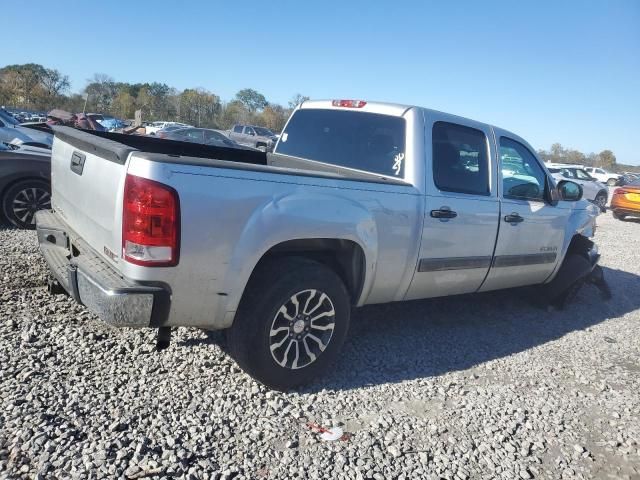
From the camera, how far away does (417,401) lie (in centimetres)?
321

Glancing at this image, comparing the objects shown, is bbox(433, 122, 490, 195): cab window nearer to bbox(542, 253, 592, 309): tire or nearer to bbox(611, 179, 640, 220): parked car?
bbox(542, 253, 592, 309): tire

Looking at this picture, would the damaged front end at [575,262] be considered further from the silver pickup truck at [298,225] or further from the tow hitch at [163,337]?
the tow hitch at [163,337]

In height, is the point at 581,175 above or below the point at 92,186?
above

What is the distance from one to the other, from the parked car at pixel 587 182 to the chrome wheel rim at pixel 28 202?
729 inches

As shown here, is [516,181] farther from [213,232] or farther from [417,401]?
[213,232]

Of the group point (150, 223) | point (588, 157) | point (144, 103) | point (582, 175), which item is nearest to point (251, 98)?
point (144, 103)

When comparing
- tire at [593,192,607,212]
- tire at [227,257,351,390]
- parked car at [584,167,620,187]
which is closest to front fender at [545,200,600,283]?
tire at [227,257,351,390]

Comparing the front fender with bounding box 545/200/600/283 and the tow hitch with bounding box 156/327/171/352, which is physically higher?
the front fender with bounding box 545/200/600/283

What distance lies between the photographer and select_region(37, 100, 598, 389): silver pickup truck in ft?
8.21

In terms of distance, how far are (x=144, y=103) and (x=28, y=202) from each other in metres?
74.5

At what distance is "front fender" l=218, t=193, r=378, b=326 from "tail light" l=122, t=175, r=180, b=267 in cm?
37

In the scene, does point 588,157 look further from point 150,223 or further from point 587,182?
point 150,223

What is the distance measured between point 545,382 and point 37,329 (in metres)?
3.88

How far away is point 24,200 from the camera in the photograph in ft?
20.2
